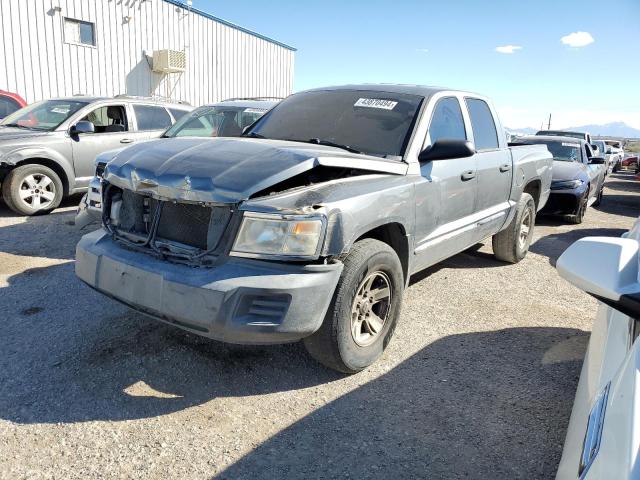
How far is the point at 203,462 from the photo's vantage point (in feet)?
7.69

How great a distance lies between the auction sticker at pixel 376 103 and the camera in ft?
12.6

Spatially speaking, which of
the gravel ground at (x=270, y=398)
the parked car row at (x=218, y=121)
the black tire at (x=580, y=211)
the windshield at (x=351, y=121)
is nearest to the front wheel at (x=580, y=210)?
the black tire at (x=580, y=211)

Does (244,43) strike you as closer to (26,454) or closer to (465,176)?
(465,176)

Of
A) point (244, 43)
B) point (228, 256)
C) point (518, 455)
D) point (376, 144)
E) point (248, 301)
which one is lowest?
point (518, 455)

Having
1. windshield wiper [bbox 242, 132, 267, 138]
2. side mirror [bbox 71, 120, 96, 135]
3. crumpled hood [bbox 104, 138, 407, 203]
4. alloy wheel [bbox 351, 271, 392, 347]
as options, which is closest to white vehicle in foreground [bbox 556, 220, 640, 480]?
alloy wheel [bbox 351, 271, 392, 347]

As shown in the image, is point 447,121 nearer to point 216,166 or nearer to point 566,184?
point 216,166

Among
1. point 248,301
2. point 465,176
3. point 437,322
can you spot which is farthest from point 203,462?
point 465,176

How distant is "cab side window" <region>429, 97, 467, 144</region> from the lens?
3859 mm

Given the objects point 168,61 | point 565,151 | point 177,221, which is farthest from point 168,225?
point 168,61

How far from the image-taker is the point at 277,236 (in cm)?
253

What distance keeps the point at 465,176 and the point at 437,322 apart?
4.04ft

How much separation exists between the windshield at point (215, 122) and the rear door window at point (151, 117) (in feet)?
4.03

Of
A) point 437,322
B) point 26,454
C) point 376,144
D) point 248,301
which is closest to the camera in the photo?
point 26,454

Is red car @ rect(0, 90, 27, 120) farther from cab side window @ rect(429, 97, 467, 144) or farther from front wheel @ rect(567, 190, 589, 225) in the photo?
front wheel @ rect(567, 190, 589, 225)
